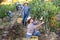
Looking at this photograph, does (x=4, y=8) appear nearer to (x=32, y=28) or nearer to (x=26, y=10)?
(x=26, y=10)

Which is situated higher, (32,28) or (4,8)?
(4,8)

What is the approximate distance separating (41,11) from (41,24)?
202 millimetres

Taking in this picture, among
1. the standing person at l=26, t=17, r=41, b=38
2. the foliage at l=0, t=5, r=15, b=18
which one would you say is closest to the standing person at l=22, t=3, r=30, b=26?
the standing person at l=26, t=17, r=41, b=38

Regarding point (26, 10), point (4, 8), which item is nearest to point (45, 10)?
point (26, 10)

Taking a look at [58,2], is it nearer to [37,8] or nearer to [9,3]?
[37,8]

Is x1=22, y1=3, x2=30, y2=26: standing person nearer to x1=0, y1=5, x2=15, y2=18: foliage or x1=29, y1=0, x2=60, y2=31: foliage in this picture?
x1=29, y1=0, x2=60, y2=31: foliage

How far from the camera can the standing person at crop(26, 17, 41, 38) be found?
5070mm

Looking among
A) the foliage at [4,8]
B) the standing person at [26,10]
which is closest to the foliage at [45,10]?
the standing person at [26,10]

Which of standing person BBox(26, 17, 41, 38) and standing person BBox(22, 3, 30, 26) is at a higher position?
standing person BBox(22, 3, 30, 26)

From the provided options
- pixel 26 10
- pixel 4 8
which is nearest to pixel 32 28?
pixel 26 10

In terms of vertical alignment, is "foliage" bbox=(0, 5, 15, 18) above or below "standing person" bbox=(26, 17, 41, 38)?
above

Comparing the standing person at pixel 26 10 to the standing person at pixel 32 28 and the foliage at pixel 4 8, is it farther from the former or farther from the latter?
the foliage at pixel 4 8

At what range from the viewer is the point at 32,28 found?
201 inches

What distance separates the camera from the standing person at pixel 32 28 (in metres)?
5.07
